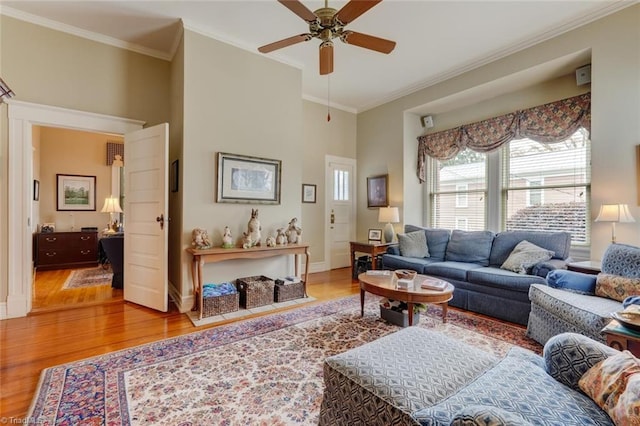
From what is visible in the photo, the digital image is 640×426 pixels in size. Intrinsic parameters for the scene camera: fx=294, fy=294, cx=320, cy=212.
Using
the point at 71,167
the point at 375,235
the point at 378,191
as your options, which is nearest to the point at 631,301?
the point at 375,235

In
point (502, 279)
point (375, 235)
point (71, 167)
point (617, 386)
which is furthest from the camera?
point (71, 167)

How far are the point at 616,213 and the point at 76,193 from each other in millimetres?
8572

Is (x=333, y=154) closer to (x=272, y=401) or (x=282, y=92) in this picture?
(x=282, y=92)

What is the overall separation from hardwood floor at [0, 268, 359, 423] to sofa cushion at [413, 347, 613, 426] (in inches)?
89.9

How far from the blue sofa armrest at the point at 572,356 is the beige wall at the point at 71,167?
7648 mm

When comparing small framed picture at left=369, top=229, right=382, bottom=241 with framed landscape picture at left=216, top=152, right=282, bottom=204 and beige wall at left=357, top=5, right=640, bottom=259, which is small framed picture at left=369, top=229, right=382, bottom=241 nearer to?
framed landscape picture at left=216, top=152, right=282, bottom=204

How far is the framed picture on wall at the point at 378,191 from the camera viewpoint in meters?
5.50

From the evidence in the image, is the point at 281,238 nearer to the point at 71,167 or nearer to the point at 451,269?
the point at 451,269

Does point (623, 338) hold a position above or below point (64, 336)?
above

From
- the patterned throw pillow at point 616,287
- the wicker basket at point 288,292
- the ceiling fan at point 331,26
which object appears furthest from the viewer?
the wicker basket at point 288,292

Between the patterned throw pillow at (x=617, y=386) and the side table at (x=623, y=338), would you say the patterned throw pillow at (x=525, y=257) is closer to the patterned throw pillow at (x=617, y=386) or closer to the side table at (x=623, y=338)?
the side table at (x=623, y=338)

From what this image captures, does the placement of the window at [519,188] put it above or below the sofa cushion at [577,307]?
above

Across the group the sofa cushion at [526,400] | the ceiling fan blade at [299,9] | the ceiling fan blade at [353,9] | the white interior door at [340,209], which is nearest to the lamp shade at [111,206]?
the white interior door at [340,209]

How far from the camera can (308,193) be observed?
546 cm
